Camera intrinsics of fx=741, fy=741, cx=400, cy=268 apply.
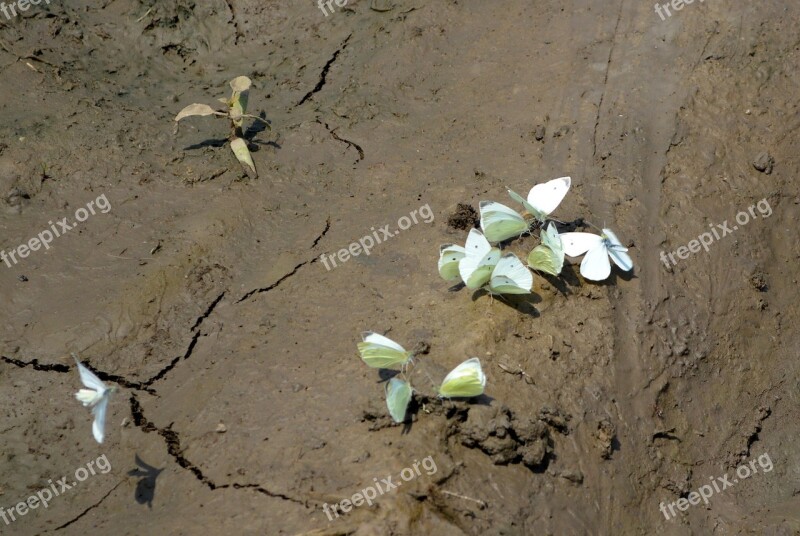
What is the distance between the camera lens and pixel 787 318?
471 cm

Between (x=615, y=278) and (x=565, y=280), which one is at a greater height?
(x=565, y=280)

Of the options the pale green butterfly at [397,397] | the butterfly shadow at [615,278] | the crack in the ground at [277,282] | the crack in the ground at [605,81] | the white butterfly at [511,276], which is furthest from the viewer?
the crack in the ground at [605,81]

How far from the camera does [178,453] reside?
12.0ft

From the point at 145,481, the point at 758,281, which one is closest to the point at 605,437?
the point at 758,281

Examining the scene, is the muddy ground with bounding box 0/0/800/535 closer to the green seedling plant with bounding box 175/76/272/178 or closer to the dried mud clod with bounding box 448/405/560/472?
the dried mud clod with bounding box 448/405/560/472

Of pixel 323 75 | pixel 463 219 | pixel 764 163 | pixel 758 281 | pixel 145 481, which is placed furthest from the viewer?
pixel 323 75

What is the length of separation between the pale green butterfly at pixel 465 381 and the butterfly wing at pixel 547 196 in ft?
3.97

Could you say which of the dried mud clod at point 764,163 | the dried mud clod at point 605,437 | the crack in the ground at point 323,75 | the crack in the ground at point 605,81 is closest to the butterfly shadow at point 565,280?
the dried mud clod at point 605,437

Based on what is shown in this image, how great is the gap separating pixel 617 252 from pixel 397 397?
5.38 ft

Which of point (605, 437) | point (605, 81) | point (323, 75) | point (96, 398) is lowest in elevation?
point (605, 437)

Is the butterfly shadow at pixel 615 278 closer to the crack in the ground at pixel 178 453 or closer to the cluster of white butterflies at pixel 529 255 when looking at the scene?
the cluster of white butterflies at pixel 529 255

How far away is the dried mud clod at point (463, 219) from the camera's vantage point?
4.43 meters

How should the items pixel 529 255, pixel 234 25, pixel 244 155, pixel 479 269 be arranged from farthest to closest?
pixel 234 25
pixel 244 155
pixel 529 255
pixel 479 269

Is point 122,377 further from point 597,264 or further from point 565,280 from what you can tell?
point 597,264
